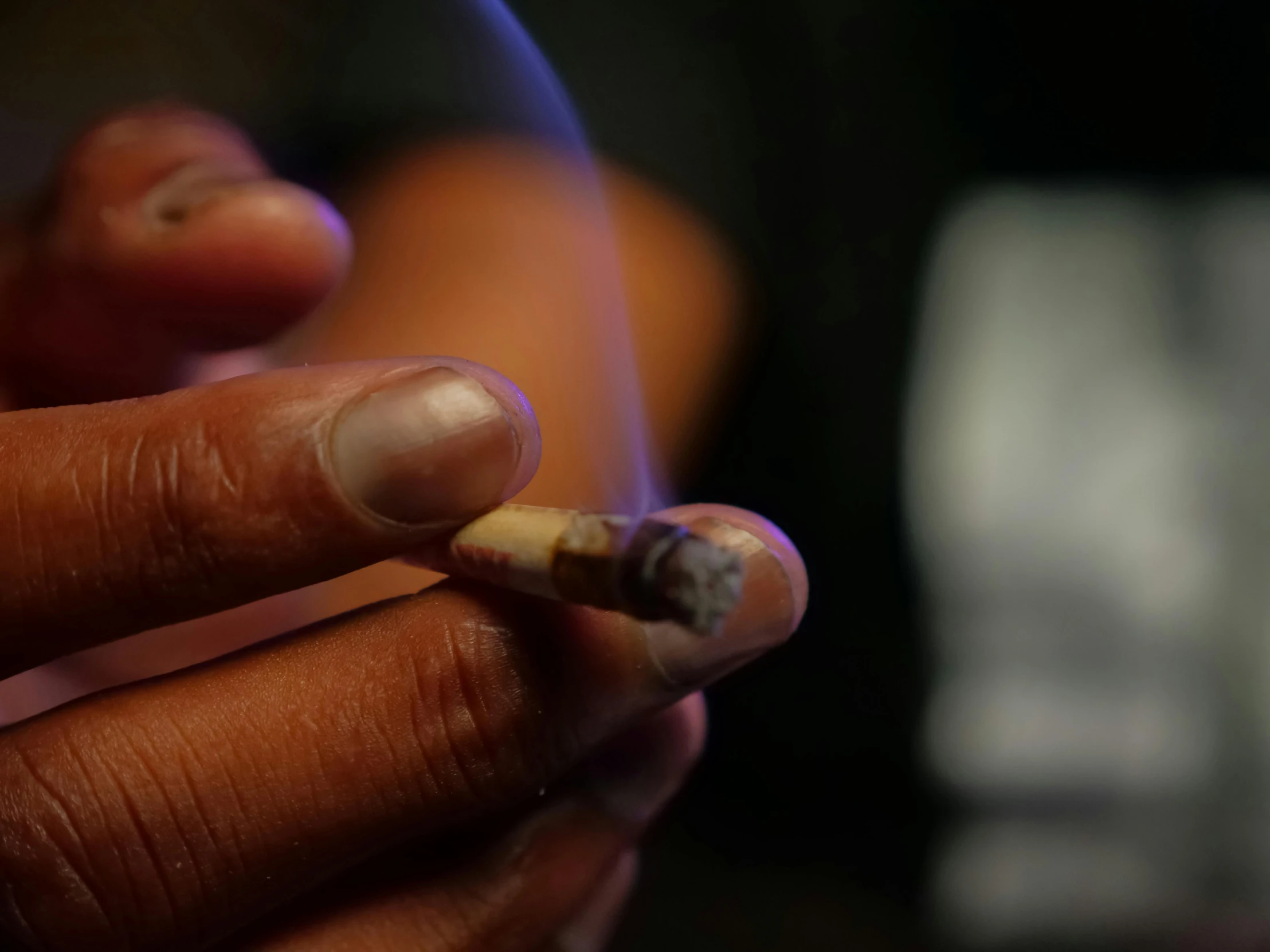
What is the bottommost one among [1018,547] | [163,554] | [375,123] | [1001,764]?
[1001,764]

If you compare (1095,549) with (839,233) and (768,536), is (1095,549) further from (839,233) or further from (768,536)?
(768,536)

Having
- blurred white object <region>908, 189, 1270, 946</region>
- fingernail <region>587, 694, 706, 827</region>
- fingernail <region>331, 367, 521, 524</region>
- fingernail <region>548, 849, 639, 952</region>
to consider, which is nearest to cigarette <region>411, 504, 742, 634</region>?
fingernail <region>331, 367, 521, 524</region>

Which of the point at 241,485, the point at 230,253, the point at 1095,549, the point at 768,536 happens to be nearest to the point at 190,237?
the point at 230,253

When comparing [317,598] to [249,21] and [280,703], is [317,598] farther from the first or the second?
[249,21]

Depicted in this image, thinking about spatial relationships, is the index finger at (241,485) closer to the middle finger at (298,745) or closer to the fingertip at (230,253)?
the middle finger at (298,745)

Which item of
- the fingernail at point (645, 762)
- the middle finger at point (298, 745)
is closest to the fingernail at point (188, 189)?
the middle finger at point (298, 745)

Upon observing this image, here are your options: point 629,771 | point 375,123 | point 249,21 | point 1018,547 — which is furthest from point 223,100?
point 1018,547

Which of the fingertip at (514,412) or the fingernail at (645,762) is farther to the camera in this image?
the fingernail at (645,762)
